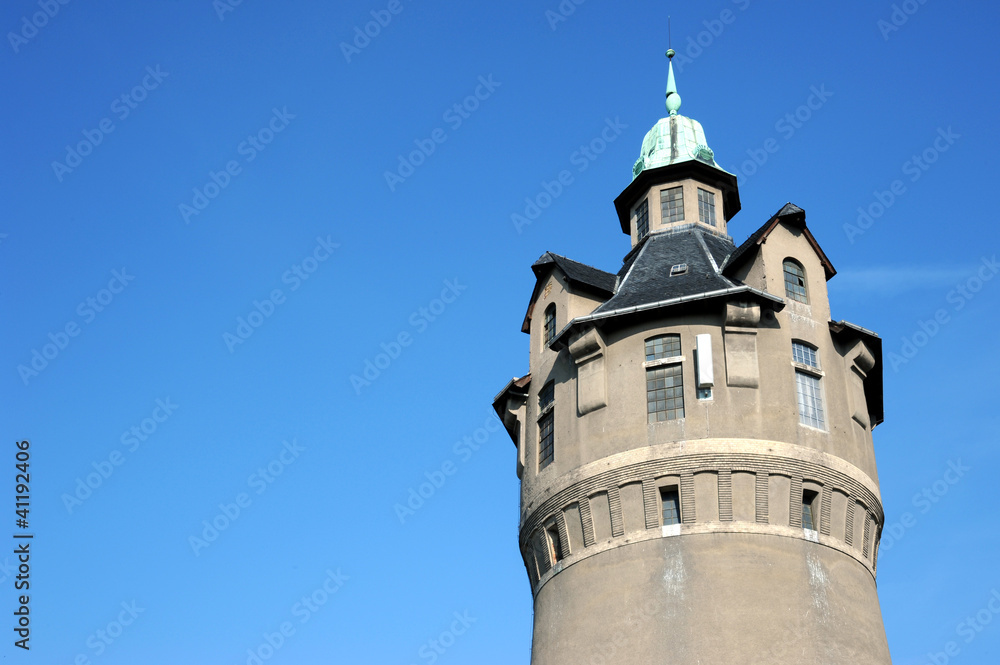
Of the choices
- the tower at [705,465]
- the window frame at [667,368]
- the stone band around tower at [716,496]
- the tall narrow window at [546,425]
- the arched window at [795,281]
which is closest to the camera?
the tower at [705,465]

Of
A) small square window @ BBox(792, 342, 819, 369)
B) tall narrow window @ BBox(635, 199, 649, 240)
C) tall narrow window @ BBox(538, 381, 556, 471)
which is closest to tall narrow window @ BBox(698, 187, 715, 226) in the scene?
tall narrow window @ BBox(635, 199, 649, 240)

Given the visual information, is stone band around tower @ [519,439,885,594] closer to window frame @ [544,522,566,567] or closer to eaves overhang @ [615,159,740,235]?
window frame @ [544,522,566,567]

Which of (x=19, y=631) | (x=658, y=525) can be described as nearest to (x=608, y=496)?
(x=658, y=525)

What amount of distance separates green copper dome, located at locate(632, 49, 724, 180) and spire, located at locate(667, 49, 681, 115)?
0.52 metres

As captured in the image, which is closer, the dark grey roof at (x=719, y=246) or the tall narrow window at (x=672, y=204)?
the dark grey roof at (x=719, y=246)

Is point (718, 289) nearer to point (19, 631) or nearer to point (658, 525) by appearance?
point (658, 525)

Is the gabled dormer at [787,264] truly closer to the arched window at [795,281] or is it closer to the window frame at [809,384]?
the arched window at [795,281]

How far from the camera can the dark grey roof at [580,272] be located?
4091 cm

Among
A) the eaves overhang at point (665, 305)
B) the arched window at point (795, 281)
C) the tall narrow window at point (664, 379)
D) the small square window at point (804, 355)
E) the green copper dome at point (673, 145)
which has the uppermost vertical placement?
the green copper dome at point (673, 145)

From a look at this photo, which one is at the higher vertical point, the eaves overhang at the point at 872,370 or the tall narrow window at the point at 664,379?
the eaves overhang at the point at 872,370

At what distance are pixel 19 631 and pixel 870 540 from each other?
25.1 meters

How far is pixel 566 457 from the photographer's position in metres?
37.7

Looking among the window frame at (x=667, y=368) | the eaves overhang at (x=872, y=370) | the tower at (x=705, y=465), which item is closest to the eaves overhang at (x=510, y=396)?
the tower at (x=705, y=465)

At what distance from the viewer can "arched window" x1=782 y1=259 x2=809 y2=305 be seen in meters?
39.0
